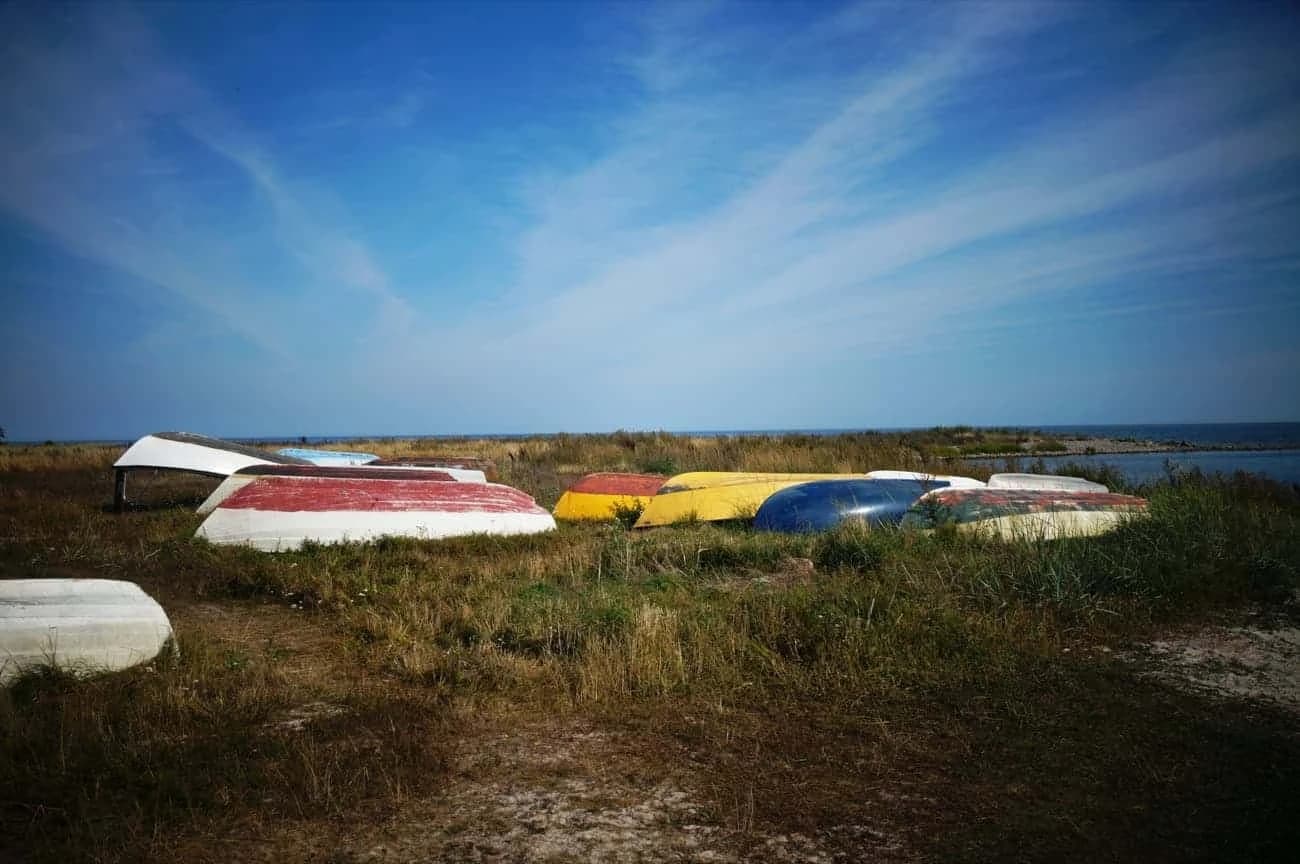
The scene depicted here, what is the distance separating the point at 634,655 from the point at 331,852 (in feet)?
6.20

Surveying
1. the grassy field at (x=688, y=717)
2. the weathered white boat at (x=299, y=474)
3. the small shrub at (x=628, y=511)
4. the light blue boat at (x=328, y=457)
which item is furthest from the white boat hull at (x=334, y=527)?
the light blue boat at (x=328, y=457)

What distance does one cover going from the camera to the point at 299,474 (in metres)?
9.41

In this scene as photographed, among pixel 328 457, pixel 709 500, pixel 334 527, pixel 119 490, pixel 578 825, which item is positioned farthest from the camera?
pixel 328 457

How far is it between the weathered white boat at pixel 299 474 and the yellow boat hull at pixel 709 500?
10.5ft

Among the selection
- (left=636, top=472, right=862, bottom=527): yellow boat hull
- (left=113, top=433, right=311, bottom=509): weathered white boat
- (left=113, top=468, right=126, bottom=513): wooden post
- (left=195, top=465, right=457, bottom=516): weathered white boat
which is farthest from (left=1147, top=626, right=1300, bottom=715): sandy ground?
(left=113, top=468, right=126, bottom=513): wooden post

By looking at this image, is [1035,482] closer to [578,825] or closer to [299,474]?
[578,825]

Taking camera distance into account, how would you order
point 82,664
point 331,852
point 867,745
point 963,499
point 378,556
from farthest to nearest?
point 963,499 → point 378,556 → point 82,664 → point 867,745 → point 331,852

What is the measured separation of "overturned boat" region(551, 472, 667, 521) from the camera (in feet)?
34.6

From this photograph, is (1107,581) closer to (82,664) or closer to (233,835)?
(233,835)

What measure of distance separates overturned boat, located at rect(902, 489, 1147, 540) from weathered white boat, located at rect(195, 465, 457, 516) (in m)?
6.64

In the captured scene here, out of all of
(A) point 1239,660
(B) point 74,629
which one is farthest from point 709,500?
(B) point 74,629

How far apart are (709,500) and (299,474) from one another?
5.46 metres

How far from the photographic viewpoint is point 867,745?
10.1 feet

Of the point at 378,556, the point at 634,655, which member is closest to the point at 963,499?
the point at 634,655
